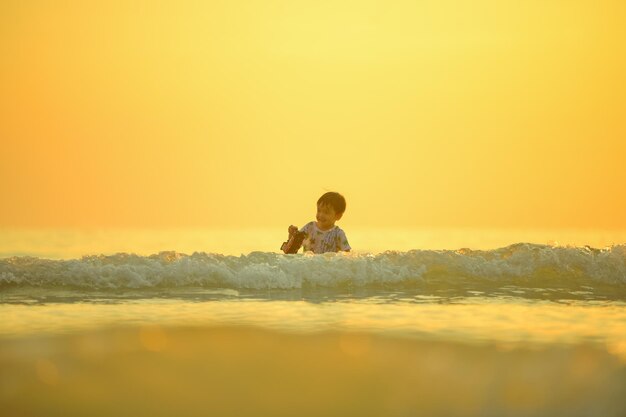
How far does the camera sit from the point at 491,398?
492 cm

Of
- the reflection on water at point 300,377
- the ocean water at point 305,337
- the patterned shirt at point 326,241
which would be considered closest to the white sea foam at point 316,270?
the ocean water at point 305,337

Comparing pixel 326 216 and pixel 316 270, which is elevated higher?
pixel 326 216

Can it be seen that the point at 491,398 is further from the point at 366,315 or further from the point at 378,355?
the point at 366,315

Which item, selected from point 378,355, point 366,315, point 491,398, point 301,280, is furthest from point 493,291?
point 491,398

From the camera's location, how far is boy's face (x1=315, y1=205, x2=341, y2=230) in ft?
45.6

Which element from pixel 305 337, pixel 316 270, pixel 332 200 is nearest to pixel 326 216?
pixel 332 200

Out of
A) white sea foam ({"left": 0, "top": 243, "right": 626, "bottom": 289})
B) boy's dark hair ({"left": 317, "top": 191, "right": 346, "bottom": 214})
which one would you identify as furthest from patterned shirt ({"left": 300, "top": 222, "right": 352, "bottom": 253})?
white sea foam ({"left": 0, "top": 243, "right": 626, "bottom": 289})

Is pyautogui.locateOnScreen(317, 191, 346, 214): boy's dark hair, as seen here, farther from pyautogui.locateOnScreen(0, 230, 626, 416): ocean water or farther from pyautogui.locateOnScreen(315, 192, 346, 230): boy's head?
pyautogui.locateOnScreen(0, 230, 626, 416): ocean water

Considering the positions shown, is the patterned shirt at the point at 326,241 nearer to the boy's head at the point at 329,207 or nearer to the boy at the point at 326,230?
the boy at the point at 326,230

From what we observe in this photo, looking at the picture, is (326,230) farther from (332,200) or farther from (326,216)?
(332,200)

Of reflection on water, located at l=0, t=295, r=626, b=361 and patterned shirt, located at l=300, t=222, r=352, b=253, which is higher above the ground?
patterned shirt, located at l=300, t=222, r=352, b=253

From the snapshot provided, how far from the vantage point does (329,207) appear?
1390 cm

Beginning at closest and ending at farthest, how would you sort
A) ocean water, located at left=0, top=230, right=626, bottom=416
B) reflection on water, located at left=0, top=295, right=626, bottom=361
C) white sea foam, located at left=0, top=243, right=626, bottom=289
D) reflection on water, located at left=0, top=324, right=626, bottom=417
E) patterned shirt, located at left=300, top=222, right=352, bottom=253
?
reflection on water, located at left=0, top=324, right=626, bottom=417 → ocean water, located at left=0, top=230, right=626, bottom=416 → reflection on water, located at left=0, top=295, right=626, bottom=361 → white sea foam, located at left=0, top=243, right=626, bottom=289 → patterned shirt, located at left=300, top=222, right=352, bottom=253

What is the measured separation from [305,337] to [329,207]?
7161 mm
